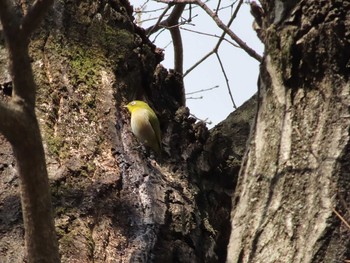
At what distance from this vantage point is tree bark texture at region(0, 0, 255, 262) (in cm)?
237

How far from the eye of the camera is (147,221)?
2.44m

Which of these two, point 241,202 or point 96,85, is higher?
point 96,85

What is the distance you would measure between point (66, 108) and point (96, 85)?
20 centimetres

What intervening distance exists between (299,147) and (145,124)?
5.08ft

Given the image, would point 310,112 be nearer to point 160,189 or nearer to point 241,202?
point 241,202

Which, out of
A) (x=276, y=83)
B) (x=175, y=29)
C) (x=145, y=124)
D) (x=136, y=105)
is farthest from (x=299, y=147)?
(x=175, y=29)

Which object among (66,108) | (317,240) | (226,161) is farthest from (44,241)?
(226,161)

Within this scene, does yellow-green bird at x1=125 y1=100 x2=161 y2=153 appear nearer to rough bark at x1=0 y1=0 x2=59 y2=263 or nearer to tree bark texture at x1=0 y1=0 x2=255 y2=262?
tree bark texture at x1=0 y1=0 x2=255 y2=262

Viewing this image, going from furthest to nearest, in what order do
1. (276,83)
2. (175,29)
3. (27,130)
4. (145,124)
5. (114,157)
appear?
1. (175,29)
2. (145,124)
3. (114,157)
4. (276,83)
5. (27,130)

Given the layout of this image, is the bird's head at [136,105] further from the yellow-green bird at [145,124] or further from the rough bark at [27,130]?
the rough bark at [27,130]

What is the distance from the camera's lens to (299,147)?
6.07ft

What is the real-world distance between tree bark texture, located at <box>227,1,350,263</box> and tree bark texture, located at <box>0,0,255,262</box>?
1.95 ft

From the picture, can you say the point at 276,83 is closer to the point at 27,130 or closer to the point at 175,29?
the point at 27,130

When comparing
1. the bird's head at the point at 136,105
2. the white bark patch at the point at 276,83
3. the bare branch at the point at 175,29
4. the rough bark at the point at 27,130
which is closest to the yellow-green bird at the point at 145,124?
the bird's head at the point at 136,105
